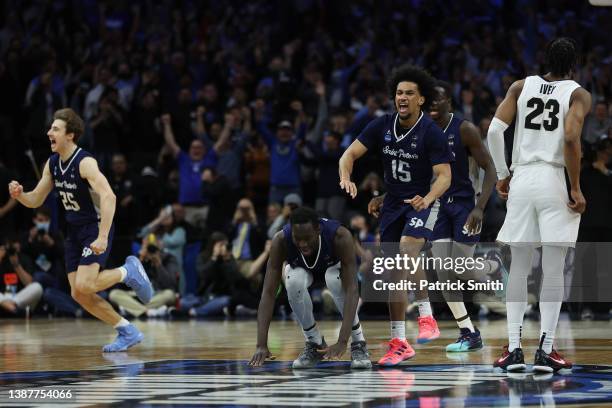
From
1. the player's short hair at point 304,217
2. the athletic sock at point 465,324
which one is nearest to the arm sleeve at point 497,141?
the player's short hair at point 304,217

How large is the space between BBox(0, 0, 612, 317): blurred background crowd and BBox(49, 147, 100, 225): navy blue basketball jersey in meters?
5.50

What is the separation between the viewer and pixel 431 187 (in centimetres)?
1012

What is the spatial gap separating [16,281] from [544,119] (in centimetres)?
1153

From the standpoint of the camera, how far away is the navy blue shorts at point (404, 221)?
1025cm

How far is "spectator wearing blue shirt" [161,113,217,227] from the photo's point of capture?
19312 millimetres

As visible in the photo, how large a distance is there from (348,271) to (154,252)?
8776 millimetres

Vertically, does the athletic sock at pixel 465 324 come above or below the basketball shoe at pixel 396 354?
A: above

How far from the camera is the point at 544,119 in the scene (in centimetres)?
888

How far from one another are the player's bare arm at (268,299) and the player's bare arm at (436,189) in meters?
1.10

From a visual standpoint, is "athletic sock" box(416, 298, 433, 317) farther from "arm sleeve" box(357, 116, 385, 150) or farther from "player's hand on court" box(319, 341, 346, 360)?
"player's hand on court" box(319, 341, 346, 360)

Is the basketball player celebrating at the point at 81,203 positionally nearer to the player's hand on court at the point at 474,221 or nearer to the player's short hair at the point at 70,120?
the player's short hair at the point at 70,120

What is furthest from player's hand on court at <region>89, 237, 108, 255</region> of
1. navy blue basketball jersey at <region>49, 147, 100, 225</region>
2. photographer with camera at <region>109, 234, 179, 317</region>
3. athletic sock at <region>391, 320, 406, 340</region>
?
photographer with camera at <region>109, 234, 179, 317</region>

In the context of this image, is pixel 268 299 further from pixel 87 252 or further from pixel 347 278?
pixel 87 252

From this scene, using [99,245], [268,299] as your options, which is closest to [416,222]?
[268,299]
